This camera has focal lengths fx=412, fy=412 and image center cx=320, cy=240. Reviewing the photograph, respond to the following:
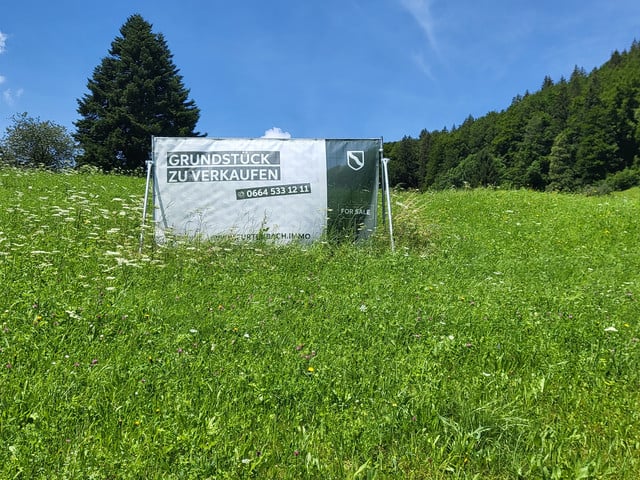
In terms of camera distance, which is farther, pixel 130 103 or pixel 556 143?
pixel 556 143

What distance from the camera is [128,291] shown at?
486cm

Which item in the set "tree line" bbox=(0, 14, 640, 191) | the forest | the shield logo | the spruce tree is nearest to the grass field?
the shield logo

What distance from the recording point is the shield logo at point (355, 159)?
844 centimetres

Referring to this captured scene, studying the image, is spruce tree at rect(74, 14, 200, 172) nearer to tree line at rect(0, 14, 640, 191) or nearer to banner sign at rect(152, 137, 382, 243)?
tree line at rect(0, 14, 640, 191)

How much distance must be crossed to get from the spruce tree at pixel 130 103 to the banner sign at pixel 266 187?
3165 cm

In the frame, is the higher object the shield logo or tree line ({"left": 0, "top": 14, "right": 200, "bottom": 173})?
tree line ({"left": 0, "top": 14, "right": 200, "bottom": 173})

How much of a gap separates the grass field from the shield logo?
252cm

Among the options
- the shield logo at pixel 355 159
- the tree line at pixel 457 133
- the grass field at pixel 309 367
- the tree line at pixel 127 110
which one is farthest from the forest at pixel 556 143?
the grass field at pixel 309 367

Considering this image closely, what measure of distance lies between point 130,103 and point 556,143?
74.3 meters

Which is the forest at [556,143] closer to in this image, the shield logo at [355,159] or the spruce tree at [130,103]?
the spruce tree at [130,103]

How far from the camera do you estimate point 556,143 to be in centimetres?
7788

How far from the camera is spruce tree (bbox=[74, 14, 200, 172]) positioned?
36656 mm

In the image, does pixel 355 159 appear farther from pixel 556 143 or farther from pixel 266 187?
pixel 556 143

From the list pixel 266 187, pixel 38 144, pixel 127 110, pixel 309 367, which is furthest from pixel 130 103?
pixel 309 367
